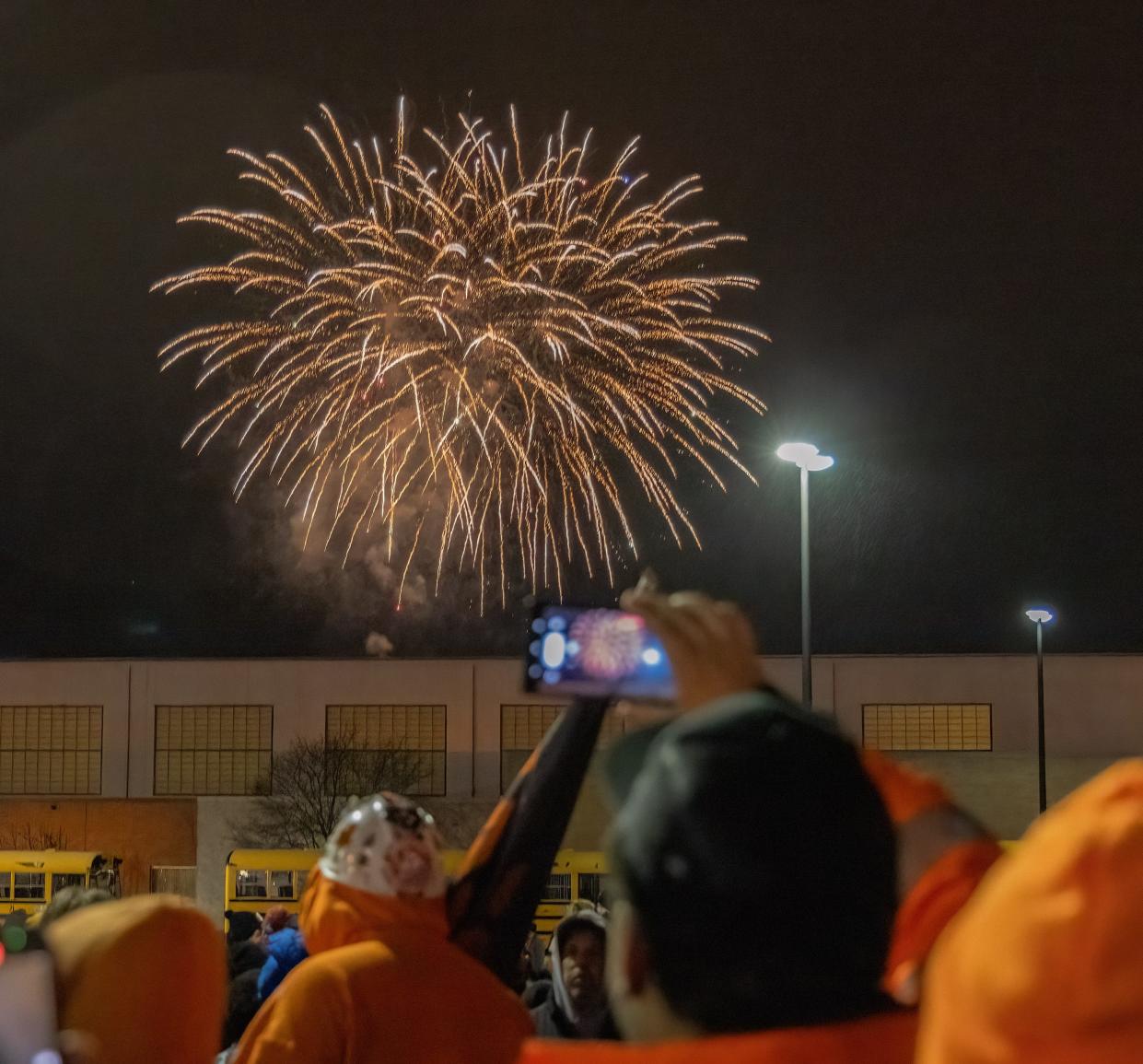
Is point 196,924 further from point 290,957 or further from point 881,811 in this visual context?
point 290,957

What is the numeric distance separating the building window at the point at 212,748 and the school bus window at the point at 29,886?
31.8ft

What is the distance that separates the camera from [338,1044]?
116 inches

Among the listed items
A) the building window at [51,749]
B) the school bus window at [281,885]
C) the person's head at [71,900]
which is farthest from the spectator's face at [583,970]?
the building window at [51,749]

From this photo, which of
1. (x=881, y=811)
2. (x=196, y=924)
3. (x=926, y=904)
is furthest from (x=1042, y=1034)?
(x=196, y=924)

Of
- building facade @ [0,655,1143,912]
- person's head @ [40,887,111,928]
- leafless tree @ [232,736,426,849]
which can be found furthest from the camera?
building facade @ [0,655,1143,912]

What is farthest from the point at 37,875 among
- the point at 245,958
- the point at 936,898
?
the point at 936,898

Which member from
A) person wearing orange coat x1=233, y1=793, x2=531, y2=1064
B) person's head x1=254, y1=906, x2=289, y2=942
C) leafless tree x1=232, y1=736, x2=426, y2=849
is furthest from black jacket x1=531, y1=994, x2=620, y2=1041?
leafless tree x1=232, y1=736, x2=426, y2=849

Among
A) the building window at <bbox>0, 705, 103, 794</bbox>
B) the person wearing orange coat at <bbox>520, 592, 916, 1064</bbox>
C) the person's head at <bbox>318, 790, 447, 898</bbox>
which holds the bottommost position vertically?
the building window at <bbox>0, 705, 103, 794</bbox>

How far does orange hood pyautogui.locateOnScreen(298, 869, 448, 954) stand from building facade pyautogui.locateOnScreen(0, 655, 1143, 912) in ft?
98.4

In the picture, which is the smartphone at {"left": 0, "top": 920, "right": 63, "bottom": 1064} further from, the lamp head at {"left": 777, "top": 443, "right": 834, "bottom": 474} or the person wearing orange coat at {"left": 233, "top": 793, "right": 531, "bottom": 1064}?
the lamp head at {"left": 777, "top": 443, "right": 834, "bottom": 474}

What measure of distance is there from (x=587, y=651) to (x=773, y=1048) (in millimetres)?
1501

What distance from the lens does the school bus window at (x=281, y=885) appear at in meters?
23.8

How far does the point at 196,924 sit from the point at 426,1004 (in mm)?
770

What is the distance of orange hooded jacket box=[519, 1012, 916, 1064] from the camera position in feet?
4.97
